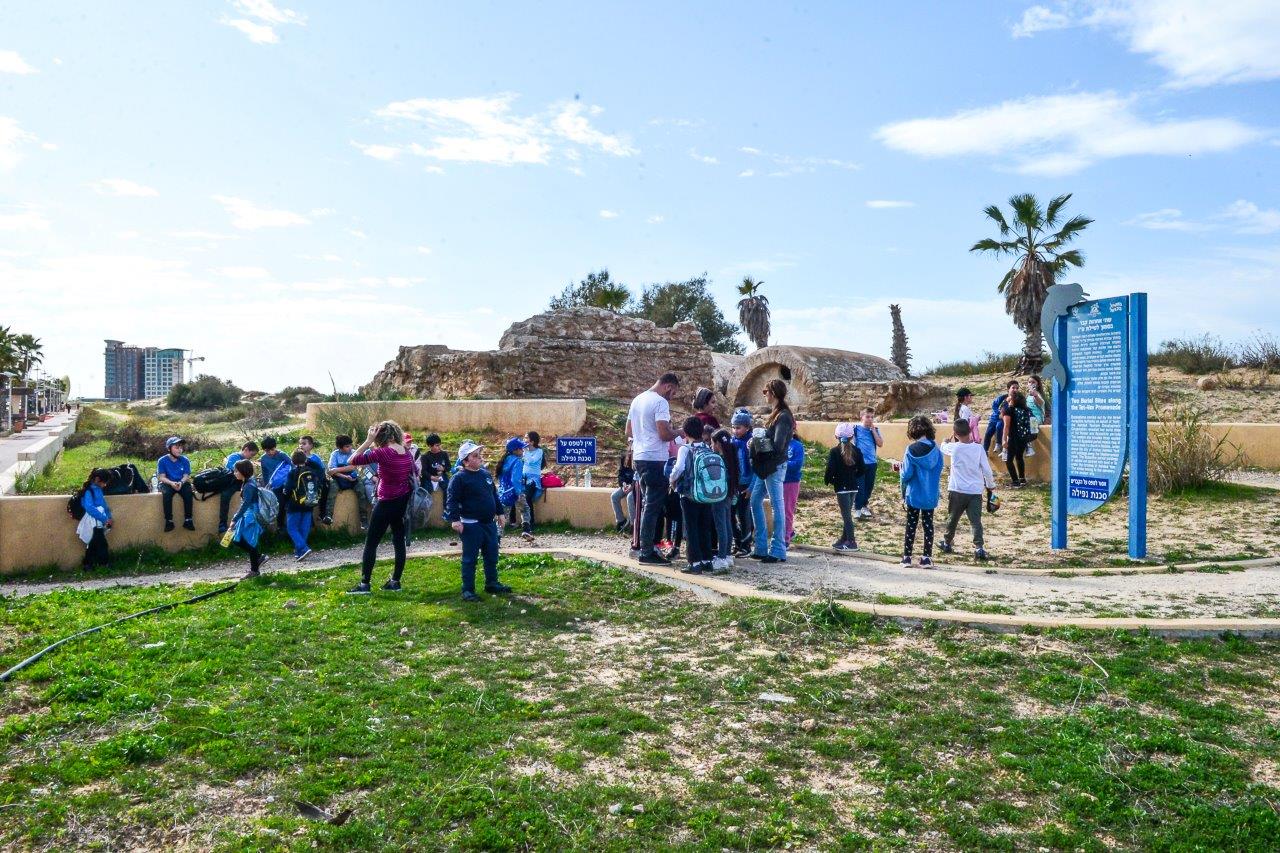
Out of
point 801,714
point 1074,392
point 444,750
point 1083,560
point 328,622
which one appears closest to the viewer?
point 444,750

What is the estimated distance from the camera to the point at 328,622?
695 cm

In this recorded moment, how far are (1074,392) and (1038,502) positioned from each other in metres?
3.68

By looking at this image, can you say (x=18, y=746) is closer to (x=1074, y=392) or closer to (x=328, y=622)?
(x=328, y=622)

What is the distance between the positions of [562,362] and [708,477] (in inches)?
663

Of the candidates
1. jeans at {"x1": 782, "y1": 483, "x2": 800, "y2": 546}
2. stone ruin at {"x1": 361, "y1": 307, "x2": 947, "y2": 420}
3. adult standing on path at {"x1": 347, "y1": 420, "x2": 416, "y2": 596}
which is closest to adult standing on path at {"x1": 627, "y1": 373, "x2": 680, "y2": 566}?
jeans at {"x1": 782, "y1": 483, "x2": 800, "y2": 546}

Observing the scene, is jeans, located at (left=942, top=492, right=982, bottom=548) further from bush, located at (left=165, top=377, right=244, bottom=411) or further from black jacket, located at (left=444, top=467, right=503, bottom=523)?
bush, located at (left=165, top=377, right=244, bottom=411)

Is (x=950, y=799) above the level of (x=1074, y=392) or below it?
below

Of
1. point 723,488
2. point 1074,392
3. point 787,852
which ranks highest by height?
point 1074,392

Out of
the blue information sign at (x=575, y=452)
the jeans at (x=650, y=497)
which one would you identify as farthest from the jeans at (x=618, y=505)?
the jeans at (x=650, y=497)

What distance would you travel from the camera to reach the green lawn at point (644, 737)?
3.73 meters

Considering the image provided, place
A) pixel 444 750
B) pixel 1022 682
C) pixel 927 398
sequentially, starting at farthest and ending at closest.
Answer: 1. pixel 927 398
2. pixel 1022 682
3. pixel 444 750

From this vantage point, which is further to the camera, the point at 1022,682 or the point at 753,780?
the point at 1022,682

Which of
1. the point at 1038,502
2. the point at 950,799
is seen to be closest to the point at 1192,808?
the point at 950,799

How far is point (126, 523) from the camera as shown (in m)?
10.5
